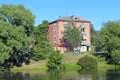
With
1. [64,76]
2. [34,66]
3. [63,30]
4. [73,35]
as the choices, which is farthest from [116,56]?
[63,30]

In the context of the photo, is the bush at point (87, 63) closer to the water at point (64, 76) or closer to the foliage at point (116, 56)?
the foliage at point (116, 56)

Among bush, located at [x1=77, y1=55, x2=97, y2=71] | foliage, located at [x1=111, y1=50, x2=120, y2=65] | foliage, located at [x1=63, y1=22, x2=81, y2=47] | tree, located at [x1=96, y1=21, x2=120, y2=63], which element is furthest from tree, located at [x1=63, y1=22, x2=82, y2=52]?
foliage, located at [x1=111, y1=50, x2=120, y2=65]

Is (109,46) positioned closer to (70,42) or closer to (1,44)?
(70,42)

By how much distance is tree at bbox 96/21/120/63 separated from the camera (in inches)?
3361

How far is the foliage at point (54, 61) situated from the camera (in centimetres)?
8094

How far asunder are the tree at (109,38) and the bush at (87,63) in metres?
5.49

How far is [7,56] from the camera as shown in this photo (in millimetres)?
73875

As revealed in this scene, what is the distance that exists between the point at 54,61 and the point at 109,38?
16.4 m

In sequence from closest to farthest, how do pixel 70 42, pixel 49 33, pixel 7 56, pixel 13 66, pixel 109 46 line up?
1. pixel 7 56
2. pixel 13 66
3. pixel 109 46
4. pixel 70 42
5. pixel 49 33

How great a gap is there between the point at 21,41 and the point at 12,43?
2517 millimetres

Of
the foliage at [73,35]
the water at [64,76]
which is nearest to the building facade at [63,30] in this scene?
the foliage at [73,35]

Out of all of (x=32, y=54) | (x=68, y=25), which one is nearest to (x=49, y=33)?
(x=68, y=25)

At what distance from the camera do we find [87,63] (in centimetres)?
8112

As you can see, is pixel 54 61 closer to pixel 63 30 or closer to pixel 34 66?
pixel 34 66
